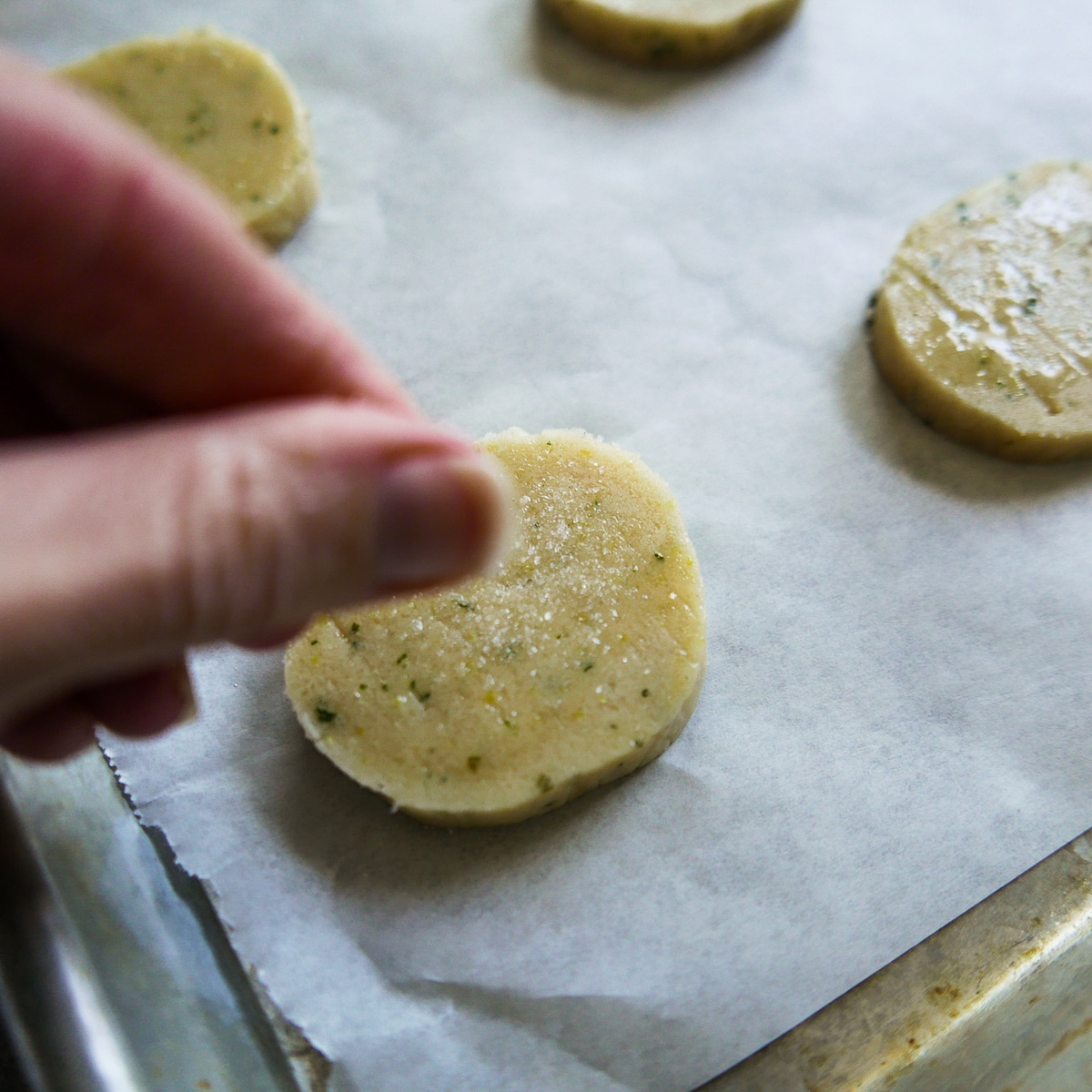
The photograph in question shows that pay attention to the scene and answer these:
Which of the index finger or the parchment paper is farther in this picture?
the parchment paper

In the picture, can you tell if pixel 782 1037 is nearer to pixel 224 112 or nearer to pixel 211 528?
pixel 211 528

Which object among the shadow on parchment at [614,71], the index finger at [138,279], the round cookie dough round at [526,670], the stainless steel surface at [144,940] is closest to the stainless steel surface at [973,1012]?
the round cookie dough round at [526,670]

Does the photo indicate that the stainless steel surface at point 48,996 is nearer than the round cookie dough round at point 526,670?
Yes

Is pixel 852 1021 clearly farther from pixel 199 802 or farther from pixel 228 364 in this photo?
pixel 228 364

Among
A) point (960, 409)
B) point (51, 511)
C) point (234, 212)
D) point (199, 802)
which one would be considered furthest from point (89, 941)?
point (960, 409)

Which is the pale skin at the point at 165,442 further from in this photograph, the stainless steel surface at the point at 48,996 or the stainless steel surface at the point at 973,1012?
the stainless steel surface at the point at 973,1012

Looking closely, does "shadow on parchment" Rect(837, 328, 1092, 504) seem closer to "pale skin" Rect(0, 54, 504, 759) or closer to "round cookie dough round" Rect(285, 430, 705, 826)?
"round cookie dough round" Rect(285, 430, 705, 826)

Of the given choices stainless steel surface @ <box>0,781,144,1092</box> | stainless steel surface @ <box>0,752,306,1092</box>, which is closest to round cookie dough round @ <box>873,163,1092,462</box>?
stainless steel surface @ <box>0,752,306,1092</box>
